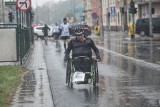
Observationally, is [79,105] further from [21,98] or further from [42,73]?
[42,73]

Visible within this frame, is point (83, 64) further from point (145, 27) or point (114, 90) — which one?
point (145, 27)

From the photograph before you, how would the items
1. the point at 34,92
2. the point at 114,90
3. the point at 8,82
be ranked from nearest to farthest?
the point at 34,92 < the point at 114,90 < the point at 8,82

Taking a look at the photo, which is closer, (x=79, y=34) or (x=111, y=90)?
(x=111, y=90)

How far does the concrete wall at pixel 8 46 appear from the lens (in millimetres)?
19625

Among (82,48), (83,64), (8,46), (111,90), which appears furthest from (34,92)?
(8,46)

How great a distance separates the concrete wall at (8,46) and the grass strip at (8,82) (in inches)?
77.0

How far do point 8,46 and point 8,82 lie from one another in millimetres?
6347

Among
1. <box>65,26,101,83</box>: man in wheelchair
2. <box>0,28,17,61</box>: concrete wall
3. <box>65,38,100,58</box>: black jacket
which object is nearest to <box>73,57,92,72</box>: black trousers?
<box>65,26,101,83</box>: man in wheelchair

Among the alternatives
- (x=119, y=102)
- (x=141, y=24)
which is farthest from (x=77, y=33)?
(x=141, y=24)

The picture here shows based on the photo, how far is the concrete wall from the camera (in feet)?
64.4

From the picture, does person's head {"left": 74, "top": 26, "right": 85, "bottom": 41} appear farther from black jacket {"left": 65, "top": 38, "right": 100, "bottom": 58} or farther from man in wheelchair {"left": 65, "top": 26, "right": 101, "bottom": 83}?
black jacket {"left": 65, "top": 38, "right": 100, "bottom": 58}

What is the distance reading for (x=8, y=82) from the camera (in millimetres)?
13445

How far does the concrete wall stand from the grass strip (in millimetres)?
1957

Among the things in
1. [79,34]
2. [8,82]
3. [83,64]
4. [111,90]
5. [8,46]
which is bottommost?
[111,90]
